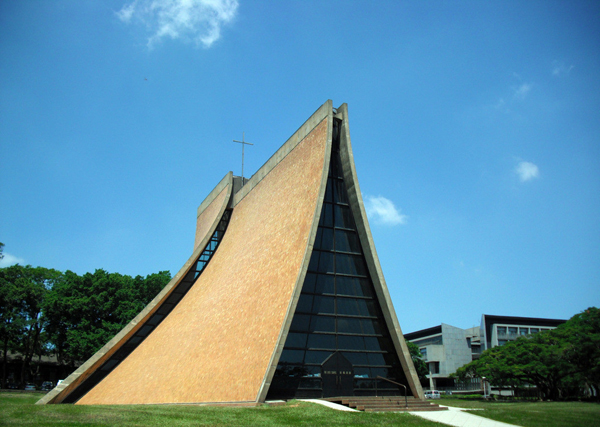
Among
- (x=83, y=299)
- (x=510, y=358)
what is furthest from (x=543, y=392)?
(x=83, y=299)

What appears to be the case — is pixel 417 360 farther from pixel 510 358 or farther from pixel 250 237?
pixel 250 237

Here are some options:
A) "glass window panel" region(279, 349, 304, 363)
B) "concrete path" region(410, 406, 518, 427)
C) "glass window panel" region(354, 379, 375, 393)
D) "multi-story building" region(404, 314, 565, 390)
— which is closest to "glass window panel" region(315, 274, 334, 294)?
"glass window panel" region(279, 349, 304, 363)

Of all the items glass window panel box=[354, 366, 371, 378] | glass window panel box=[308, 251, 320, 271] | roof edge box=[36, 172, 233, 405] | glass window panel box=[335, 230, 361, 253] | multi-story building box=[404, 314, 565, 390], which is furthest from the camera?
multi-story building box=[404, 314, 565, 390]

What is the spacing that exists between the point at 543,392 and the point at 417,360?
18010mm

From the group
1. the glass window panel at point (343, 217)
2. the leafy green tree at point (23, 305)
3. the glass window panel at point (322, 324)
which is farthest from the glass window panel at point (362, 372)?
the leafy green tree at point (23, 305)

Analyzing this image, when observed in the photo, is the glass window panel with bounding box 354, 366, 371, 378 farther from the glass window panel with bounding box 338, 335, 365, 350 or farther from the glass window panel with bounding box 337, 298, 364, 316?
the glass window panel with bounding box 337, 298, 364, 316

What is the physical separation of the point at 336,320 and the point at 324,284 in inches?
55.3

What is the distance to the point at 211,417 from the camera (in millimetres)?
10969

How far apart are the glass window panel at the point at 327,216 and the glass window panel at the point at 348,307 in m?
3.08

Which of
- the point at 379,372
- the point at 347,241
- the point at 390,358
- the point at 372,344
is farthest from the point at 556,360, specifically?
the point at 347,241

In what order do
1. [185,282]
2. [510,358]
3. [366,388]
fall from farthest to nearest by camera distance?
[510,358]
[185,282]
[366,388]

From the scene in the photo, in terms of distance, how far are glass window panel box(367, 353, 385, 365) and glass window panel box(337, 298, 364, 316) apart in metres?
1.56

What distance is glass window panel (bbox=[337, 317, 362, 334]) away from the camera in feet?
56.2

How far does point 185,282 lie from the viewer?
83.6 ft
